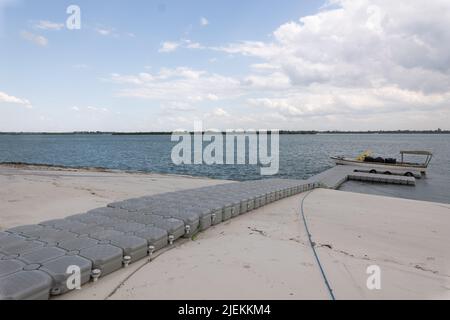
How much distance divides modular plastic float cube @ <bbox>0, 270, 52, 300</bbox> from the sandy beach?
42 cm

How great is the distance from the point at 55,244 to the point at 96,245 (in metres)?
0.58

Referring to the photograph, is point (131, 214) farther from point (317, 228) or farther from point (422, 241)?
point (422, 241)

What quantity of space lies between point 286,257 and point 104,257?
2.85 metres

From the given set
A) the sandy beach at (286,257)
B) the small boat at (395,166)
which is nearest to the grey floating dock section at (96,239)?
the sandy beach at (286,257)

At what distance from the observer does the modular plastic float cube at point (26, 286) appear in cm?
300

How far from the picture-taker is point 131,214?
19.9ft

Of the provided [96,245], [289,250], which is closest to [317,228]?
[289,250]

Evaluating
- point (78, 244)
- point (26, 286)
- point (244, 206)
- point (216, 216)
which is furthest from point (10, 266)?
point (244, 206)

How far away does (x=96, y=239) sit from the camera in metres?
4.56

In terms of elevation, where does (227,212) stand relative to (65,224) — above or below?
below

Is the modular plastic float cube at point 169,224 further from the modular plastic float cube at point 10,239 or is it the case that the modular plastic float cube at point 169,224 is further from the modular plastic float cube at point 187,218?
the modular plastic float cube at point 10,239

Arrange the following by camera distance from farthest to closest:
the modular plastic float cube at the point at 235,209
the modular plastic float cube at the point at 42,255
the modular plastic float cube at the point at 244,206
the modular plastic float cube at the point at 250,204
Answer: the modular plastic float cube at the point at 250,204 → the modular plastic float cube at the point at 244,206 → the modular plastic float cube at the point at 235,209 → the modular plastic float cube at the point at 42,255

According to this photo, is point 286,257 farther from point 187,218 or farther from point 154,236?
point 154,236
